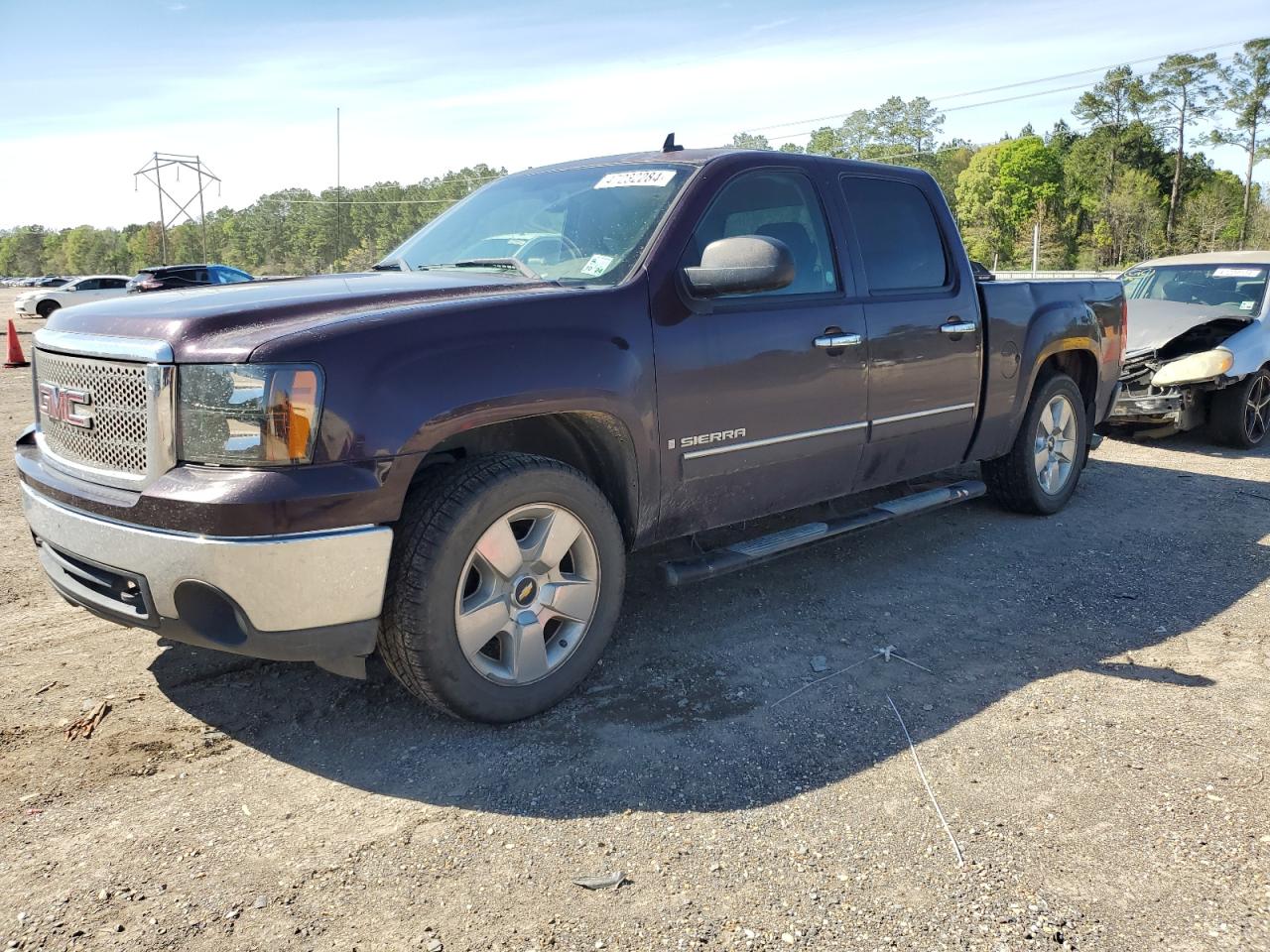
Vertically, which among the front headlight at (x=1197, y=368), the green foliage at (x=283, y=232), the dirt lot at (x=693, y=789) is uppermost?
the green foliage at (x=283, y=232)

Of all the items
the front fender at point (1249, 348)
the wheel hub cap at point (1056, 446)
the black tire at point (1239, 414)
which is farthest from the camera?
the black tire at point (1239, 414)

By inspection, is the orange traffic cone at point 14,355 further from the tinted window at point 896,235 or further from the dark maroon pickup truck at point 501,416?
the tinted window at point 896,235

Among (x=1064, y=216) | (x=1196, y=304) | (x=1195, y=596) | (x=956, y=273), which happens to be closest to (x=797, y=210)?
(x=956, y=273)

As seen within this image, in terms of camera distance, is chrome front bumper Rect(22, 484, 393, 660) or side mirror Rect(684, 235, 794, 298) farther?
side mirror Rect(684, 235, 794, 298)

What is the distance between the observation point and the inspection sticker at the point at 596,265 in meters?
3.58

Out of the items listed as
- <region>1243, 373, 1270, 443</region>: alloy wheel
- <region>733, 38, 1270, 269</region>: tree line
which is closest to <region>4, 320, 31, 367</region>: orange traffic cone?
<region>1243, 373, 1270, 443</region>: alloy wheel

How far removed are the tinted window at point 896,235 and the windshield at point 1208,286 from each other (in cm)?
536

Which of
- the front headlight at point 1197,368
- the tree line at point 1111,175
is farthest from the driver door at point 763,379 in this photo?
the tree line at point 1111,175

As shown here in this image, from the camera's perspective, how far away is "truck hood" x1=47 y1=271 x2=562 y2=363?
2732 millimetres

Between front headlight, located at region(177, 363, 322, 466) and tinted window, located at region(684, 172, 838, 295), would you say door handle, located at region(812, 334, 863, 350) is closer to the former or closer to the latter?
tinted window, located at region(684, 172, 838, 295)

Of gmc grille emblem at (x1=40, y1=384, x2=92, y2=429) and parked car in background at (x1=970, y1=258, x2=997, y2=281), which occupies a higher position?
parked car in background at (x1=970, y1=258, x2=997, y2=281)

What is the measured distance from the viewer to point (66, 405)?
10.2 ft

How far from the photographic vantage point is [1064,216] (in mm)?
76562

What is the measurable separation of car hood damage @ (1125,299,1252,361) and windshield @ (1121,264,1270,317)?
0.14m
